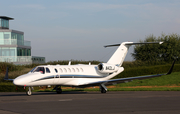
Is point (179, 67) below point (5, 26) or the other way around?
below

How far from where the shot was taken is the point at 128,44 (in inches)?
1131

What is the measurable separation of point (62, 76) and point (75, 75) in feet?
4.90

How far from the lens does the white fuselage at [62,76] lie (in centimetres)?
2270

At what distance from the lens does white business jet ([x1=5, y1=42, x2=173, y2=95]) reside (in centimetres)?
2300

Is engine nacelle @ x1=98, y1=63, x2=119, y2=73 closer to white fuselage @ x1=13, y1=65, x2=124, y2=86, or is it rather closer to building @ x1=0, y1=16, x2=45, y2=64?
white fuselage @ x1=13, y1=65, x2=124, y2=86

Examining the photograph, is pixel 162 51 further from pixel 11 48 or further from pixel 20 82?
pixel 20 82

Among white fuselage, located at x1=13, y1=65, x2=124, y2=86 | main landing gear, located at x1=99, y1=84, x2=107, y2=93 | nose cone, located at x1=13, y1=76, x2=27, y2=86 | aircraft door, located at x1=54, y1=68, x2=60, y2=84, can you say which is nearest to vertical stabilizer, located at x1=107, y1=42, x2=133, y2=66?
white fuselage, located at x1=13, y1=65, x2=124, y2=86

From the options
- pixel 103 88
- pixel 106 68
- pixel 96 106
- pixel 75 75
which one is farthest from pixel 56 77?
pixel 96 106

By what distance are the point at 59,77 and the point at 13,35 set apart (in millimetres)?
36557

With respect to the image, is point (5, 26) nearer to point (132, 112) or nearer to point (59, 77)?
point (59, 77)

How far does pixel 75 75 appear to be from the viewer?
25.8m

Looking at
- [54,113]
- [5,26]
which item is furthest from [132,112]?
[5,26]

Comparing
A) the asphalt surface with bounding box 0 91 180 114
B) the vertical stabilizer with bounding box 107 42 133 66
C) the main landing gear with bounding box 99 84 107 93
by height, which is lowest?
the main landing gear with bounding box 99 84 107 93

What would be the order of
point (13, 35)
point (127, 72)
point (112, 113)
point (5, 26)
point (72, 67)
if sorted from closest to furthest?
1. point (112, 113)
2. point (72, 67)
3. point (127, 72)
4. point (13, 35)
5. point (5, 26)
